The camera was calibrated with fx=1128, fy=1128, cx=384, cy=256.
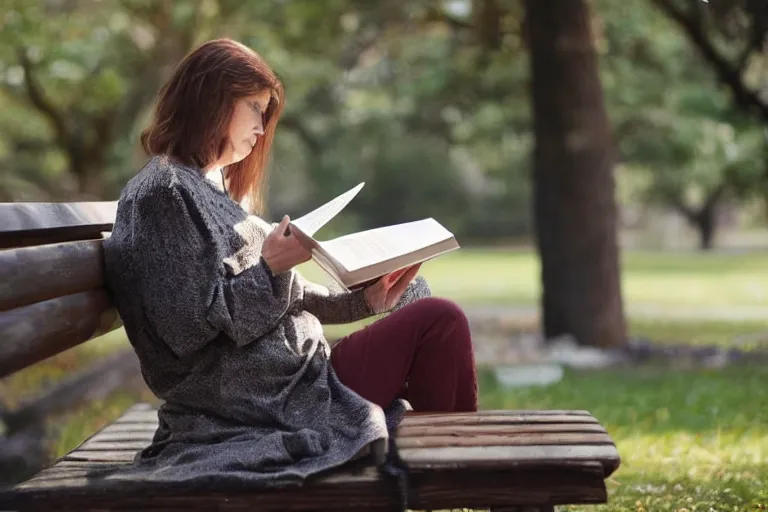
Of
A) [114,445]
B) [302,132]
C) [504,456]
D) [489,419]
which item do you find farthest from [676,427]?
[302,132]

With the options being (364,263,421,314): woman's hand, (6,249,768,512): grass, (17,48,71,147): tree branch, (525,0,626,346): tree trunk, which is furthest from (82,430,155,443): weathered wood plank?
(17,48,71,147): tree branch

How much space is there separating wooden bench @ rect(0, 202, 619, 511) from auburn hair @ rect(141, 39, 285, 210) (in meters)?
0.40

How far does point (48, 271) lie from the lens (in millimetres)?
2926

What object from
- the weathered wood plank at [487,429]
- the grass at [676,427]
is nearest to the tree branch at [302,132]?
the grass at [676,427]

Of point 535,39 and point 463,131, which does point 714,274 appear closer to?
point 463,131

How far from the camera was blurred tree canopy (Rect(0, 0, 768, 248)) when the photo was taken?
422 inches

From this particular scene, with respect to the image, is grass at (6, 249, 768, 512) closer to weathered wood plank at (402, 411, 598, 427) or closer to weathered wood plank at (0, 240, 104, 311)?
weathered wood plank at (402, 411, 598, 427)

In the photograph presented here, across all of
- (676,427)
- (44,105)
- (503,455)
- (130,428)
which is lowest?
(676,427)

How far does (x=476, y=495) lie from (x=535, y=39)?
6.62 m

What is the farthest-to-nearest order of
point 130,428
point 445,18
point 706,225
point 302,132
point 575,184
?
point 706,225 < point 302,132 < point 445,18 < point 575,184 < point 130,428

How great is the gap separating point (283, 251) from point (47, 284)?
63 cm

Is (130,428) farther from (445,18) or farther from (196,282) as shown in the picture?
(445,18)

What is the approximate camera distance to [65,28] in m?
12.6

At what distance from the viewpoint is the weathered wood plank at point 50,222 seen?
119 inches
